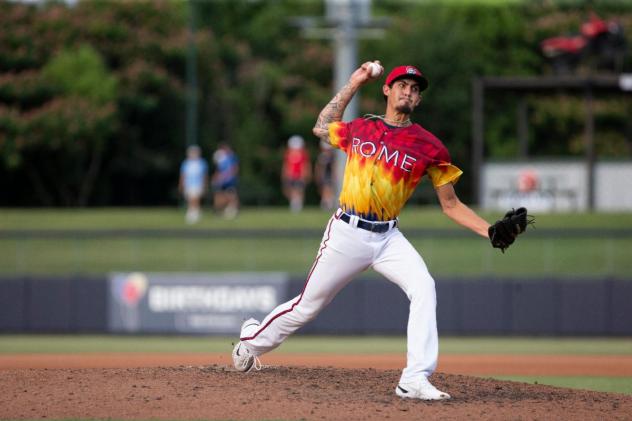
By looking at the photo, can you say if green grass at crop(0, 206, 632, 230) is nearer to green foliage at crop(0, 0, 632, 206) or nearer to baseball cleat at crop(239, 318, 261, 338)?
green foliage at crop(0, 0, 632, 206)

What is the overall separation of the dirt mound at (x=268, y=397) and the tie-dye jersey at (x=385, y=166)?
Answer: 4.29 feet

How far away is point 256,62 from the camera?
45625 mm

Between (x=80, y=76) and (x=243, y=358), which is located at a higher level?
(x=80, y=76)

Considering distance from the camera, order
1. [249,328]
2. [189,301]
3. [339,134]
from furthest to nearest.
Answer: [189,301]
[249,328]
[339,134]

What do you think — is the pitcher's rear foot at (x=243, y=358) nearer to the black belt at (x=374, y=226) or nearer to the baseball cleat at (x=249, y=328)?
the baseball cleat at (x=249, y=328)

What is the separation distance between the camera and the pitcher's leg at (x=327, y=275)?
7.36 metres

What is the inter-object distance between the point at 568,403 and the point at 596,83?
57.7 feet

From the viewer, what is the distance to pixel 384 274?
7.45 metres

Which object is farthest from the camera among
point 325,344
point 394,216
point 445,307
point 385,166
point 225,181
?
point 225,181

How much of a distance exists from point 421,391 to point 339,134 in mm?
1852

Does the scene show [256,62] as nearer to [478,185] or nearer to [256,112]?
[256,112]

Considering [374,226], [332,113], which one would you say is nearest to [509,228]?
[374,226]

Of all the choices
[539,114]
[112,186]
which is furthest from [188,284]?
[539,114]

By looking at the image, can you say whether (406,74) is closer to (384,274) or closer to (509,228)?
(509,228)
